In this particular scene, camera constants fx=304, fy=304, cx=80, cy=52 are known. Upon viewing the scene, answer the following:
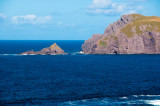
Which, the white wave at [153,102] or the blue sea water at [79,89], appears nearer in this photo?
the white wave at [153,102]

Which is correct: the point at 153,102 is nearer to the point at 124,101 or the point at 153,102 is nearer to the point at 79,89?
the point at 124,101

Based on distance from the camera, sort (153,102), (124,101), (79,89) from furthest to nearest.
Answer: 1. (79,89)
2. (124,101)
3. (153,102)

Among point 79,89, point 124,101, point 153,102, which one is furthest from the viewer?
point 79,89

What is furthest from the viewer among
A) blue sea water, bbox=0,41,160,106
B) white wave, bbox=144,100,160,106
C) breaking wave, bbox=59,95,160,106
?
blue sea water, bbox=0,41,160,106

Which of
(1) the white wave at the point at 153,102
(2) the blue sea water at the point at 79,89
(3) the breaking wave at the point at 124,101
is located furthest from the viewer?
(2) the blue sea water at the point at 79,89

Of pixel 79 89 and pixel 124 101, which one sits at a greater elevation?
pixel 79 89

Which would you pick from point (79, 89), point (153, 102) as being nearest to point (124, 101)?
point (153, 102)

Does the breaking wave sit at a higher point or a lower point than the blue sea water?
lower

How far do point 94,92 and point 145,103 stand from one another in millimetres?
17575

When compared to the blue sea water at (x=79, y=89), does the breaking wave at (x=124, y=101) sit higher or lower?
lower

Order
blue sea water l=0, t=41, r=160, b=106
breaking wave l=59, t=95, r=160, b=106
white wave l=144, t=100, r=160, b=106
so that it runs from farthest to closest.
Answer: blue sea water l=0, t=41, r=160, b=106
breaking wave l=59, t=95, r=160, b=106
white wave l=144, t=100, r=160, b=106

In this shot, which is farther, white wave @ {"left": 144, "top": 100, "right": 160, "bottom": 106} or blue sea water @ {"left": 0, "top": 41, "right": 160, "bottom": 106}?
blue sea water @ {"left": 0, "top": 41, "right": 160, "bottom": 106}

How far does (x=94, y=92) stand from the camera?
87875 millimetres

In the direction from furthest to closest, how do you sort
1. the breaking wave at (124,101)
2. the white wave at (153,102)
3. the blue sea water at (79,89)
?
1. the blue sea water at (79,89)
2. the breaking wave at (124,101)
3. the white wave at (153,102)
